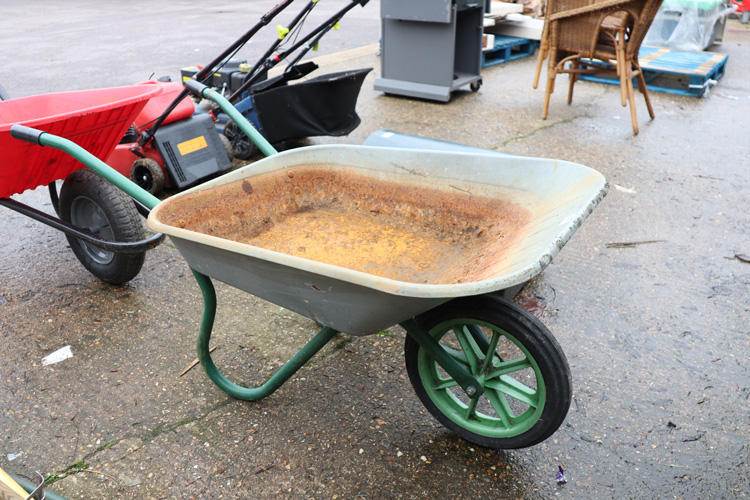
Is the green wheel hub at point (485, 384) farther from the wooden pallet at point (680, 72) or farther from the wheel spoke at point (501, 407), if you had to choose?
the wooden pallet at point (680, 72)

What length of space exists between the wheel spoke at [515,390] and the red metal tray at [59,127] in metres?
1.84

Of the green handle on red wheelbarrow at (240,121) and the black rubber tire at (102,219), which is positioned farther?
the black rubber tire at (102,219)

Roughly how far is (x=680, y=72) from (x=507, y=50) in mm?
1961

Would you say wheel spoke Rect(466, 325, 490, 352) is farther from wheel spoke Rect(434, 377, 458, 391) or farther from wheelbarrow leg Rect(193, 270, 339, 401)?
wheelbarrow leg Rect(193, 270, 339, 401)

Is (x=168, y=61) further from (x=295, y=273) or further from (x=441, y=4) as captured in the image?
(x=295, y=273)

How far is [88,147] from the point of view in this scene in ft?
8.64

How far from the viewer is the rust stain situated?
1928 millimetres

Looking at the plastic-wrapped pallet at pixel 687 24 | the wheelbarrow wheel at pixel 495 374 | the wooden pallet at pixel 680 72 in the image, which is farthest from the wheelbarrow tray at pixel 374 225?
the plastic-wrapped pallet at pixel 687 24

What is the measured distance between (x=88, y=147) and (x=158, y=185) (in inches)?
35.6

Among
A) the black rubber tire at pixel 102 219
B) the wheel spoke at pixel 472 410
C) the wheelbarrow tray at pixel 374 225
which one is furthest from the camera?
the black rubber tire at pixel 102 219

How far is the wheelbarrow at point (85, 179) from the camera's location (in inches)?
95.1

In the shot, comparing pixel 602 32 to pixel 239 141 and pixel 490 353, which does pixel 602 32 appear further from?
pixel 490 353

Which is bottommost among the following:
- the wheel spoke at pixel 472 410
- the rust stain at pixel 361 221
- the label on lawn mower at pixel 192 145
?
the wheel spoke at pixel 472 410

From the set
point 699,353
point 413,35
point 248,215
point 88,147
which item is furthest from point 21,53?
point 699,353
